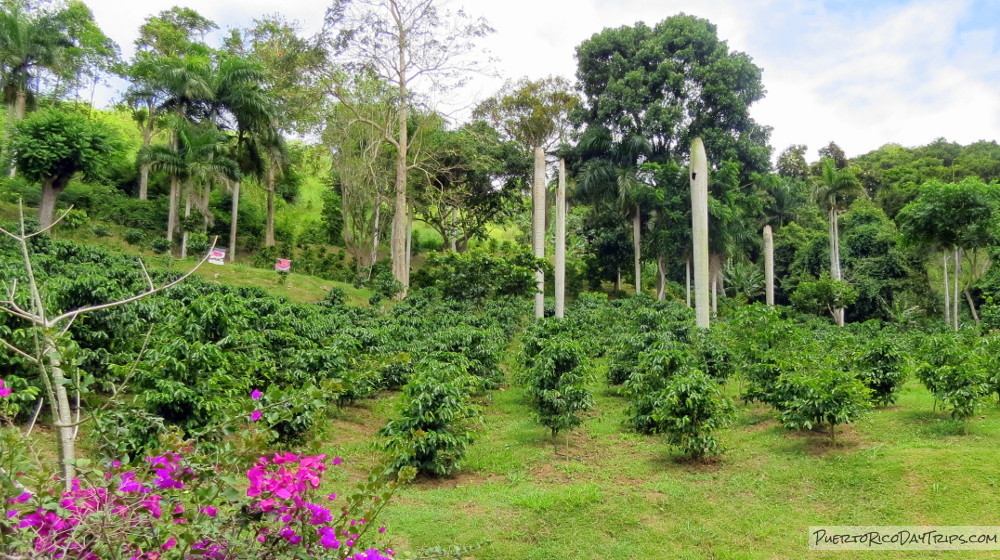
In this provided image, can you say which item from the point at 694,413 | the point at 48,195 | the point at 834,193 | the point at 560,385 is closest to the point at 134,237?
the point at 48,195

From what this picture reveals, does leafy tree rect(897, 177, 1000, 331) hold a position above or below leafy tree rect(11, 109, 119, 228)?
below

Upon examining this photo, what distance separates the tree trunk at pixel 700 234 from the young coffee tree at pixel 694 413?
9552 millimetres

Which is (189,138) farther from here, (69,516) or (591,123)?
(69,516)

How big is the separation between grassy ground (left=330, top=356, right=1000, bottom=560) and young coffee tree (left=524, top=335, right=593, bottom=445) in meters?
0.48

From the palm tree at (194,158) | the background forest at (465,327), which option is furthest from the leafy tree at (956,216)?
the palm tree at (194,158)

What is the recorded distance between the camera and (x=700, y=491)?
736 centimetres

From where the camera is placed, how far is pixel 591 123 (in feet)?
107

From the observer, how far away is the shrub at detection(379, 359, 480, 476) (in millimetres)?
7496

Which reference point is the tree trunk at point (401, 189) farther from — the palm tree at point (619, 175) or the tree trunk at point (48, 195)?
the tree trunk at point (48, 195)

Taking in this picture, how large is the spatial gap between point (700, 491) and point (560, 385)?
279 centimetres

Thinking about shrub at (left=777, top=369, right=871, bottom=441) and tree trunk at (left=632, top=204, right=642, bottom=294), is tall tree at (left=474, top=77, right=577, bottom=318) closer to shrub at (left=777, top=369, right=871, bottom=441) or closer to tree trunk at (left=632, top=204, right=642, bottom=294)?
tree trunk at (left=632, top=204, right=642, bottom=294)

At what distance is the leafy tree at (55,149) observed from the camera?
20.4 m

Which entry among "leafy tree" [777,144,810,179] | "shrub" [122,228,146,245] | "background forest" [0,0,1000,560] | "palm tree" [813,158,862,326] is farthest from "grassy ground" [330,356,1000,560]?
"leafy tree" [777,144,810,179]

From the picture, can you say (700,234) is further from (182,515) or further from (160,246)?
(160,246)
